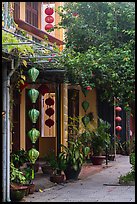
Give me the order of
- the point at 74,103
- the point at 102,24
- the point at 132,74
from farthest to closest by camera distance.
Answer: the point at 74,103 → the point at 102,24 → the point at 132,74

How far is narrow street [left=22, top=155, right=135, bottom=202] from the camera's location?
10.6 metres

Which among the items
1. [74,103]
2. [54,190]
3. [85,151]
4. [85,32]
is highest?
[85,32]

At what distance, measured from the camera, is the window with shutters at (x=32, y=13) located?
1693 centimetres

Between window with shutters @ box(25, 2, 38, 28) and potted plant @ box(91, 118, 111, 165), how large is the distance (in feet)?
15.4

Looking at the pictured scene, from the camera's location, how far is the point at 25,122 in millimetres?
16328

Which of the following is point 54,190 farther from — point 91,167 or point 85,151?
point 91,167

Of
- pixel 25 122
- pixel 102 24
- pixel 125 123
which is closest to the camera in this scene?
pixel 102 24

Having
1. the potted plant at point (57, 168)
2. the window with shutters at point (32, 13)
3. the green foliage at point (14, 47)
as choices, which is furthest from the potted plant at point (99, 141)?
the green foliage at point (14, 47)

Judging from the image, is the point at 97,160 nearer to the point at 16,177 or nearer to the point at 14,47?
the point at 16,177

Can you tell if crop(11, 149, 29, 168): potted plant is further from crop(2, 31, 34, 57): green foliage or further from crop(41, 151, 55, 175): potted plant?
crop(2, 31, 34, 57): green foliage

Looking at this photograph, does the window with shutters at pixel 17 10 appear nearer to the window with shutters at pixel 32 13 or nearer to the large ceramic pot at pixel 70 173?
the window with shutters at pixel 32 13

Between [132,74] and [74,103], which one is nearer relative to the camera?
[132,74]

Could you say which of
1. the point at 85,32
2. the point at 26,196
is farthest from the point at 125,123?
the point at 26,196

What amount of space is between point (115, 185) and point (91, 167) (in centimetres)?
508
